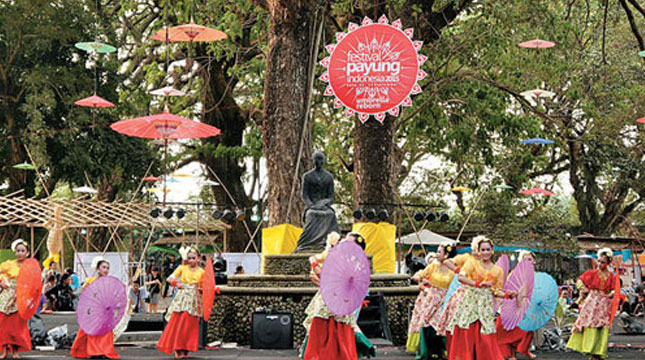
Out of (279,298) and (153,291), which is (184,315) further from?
(153,291)

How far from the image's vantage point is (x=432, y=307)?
10867mm

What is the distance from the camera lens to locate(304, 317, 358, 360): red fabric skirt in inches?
367

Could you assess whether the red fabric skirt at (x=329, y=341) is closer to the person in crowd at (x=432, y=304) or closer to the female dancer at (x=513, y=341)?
the person in crowd at (x=432, y=304)

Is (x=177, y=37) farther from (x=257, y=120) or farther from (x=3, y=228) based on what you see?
(x=3, y=228)

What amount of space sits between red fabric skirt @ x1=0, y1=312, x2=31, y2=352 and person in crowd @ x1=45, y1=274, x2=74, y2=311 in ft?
32.8

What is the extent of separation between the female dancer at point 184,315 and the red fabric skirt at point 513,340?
3952 mm

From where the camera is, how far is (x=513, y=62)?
20000 millimetres

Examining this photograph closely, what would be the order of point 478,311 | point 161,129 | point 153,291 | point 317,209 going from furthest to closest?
point 153,291
point 161,129
point 317,209
point 478,311

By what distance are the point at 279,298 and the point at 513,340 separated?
11.9 ft

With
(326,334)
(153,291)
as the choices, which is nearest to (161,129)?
(326,334)

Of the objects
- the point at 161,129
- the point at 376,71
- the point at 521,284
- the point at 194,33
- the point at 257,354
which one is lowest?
the point at 257,354

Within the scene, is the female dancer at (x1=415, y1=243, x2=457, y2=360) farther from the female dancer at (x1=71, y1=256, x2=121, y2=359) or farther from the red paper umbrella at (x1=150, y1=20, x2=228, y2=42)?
the red paper umbrella at (x1=150, y1=20, x2=228, y2=42)

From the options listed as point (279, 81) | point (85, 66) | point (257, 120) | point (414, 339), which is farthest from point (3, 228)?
point (414, 339)

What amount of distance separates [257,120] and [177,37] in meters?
6.41
